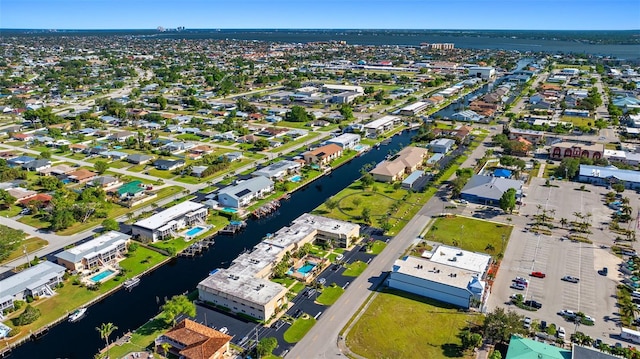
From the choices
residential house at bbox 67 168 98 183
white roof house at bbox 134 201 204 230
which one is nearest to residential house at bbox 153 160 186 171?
residential house at bbox 67 168 98 183

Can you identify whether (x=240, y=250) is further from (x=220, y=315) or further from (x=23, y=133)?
(x=23, y=133)

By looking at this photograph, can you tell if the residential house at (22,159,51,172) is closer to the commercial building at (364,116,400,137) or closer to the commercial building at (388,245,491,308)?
the commercial building at (364,116,400,137)

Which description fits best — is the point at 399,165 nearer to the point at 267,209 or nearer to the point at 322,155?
the point at 322,155

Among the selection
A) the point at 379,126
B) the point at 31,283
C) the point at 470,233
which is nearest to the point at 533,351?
the point at 470,233

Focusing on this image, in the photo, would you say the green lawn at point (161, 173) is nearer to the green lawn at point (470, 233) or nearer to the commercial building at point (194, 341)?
the commercial building at point (194, 341)

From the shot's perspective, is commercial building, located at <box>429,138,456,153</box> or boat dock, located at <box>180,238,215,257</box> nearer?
boat dock, located at <box>180,238,215,257</box>

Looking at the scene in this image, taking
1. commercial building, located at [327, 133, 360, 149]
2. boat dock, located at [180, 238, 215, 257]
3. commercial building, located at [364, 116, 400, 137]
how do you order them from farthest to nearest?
commercial building, located at [364, 116, 400, 137], commercial building, located at [327, 133, 360, 149], boat dock, located at [180, 238, 215, 257]
